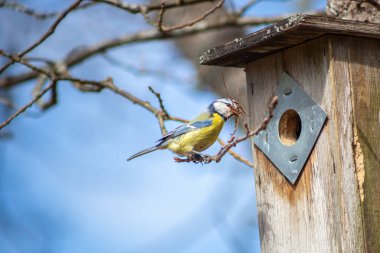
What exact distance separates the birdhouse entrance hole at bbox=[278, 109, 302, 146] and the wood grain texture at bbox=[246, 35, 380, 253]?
150mm

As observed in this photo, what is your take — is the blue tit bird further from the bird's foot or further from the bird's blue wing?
the bird's foot

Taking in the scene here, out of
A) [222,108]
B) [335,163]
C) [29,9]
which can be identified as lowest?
[335,163]

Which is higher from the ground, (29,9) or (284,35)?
(29,9)

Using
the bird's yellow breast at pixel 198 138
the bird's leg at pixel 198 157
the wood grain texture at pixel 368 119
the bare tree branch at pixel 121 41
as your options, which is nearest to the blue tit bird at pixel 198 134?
the bird's yellow breast at pixel 198 138

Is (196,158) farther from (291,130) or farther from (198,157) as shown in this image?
(291,130)

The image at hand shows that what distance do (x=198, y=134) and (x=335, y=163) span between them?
105 cm

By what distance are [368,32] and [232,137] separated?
755mm

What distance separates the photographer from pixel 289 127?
109 inches

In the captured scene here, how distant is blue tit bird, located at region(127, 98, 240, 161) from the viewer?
333 cm

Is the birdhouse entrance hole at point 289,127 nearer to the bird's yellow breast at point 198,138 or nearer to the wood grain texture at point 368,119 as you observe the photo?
the wood grain texture at point 368,119

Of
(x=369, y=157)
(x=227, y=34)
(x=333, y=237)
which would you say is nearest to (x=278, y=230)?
(x=333, y=237)

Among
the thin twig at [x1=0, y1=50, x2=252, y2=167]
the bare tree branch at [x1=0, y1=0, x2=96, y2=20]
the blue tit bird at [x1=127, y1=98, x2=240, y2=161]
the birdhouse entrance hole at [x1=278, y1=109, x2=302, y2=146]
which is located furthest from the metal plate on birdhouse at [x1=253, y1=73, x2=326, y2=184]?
the bare tree branch at [x1=0, y1=0, x2=96, y2=20]

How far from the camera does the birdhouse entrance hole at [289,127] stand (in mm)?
2725

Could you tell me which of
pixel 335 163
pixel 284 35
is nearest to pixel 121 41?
pixel 284 35
